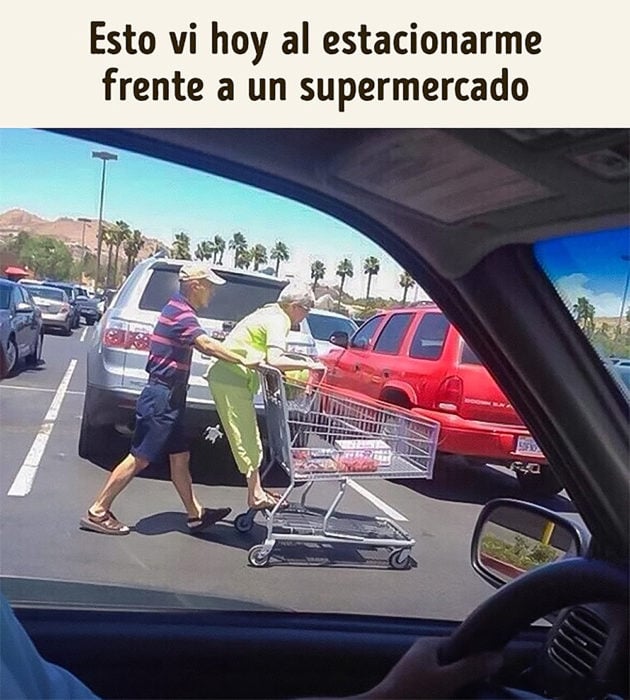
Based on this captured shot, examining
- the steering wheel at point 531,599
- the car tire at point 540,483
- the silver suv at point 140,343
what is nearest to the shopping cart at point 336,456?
the silver suv at point 140,343

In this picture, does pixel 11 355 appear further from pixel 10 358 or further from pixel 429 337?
pixel 429 337

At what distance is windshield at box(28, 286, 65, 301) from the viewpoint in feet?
6.39

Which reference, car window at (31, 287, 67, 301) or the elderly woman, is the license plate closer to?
the elderly woman

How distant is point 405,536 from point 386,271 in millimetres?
838

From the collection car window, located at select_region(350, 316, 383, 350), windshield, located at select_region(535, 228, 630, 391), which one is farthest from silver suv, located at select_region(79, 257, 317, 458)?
windshield, located at select_region(535, 228, 630, 391)

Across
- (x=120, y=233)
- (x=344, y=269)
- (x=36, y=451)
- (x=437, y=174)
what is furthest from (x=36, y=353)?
(x=437, y=174)

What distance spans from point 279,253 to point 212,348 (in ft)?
0.99

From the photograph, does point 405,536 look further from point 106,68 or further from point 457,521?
point 106,68

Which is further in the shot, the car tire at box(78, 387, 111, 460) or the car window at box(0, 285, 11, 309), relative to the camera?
the car tire at box(78, 387, 111, 460)

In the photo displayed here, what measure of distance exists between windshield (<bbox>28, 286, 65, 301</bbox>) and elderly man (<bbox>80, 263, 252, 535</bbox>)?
0.26 metres

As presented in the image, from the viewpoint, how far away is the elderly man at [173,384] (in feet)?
6.95

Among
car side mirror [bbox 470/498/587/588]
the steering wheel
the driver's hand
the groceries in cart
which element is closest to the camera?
the steering wheel

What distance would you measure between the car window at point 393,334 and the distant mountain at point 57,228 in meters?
0.56

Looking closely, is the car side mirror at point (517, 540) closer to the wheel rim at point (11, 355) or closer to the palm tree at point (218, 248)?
the palm tree at point (218, 248)
